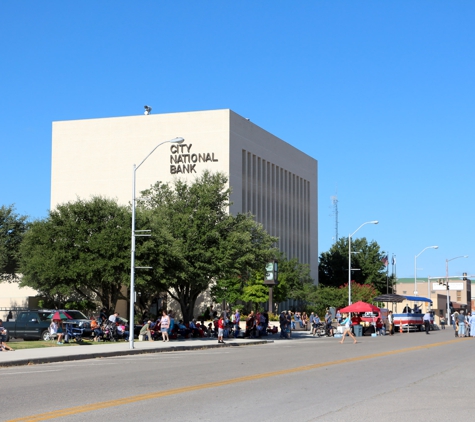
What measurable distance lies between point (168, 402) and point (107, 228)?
105 ft

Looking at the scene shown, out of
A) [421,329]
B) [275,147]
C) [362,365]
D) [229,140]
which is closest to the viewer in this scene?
[362,365]

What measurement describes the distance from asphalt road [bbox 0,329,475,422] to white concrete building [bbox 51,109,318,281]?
5217 centimetres

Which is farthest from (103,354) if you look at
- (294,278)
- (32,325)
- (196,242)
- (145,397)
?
(294,278)

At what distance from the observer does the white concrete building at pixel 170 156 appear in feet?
247

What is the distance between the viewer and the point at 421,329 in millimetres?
68438

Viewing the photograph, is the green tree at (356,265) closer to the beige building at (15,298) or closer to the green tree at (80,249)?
the beige building at (15,298)

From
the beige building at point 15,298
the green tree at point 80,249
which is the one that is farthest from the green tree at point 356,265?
the green tree at point 80,249

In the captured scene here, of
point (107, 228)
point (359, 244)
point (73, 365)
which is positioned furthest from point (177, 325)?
point (359, 244)

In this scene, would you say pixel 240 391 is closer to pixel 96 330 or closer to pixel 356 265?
pixel 96 330

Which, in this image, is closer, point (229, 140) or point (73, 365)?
point (73, 365)

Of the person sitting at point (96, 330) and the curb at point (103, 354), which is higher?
the person sitting at point (96, 330)

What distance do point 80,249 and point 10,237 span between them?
923 inches

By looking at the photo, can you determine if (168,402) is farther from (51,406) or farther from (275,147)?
(275,147)

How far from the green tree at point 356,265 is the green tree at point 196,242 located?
169 feet
